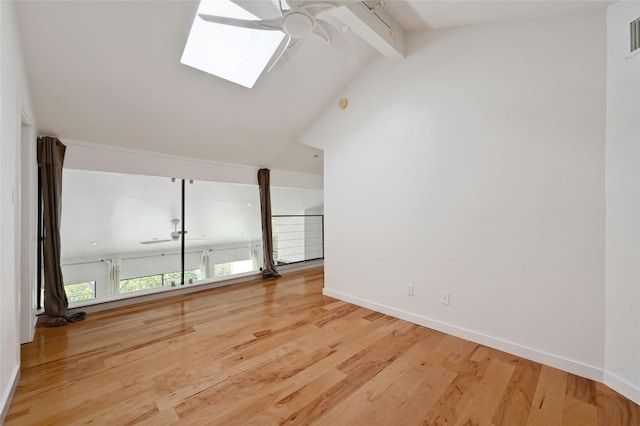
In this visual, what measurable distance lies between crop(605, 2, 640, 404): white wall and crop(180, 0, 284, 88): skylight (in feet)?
8.09

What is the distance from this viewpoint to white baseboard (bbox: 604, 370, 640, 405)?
1.61 meters

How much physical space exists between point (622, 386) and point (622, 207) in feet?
3.63

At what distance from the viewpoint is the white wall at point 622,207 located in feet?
5.34

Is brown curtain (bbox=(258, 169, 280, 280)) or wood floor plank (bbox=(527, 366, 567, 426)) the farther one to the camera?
brown curtain (bbox=(258, 169, 280, 280))

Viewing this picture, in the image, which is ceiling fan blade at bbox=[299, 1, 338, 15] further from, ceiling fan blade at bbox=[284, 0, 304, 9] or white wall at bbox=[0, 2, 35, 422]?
white wall at bbox=[0, 2, 35, 422]

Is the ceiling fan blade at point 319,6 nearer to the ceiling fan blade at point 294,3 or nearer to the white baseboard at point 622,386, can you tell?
the ceiling fan blade at point 294,3

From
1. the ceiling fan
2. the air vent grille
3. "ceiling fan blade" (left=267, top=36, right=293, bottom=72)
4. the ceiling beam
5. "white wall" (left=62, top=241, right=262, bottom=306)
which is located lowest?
"white wall" (left=62, top=241, right=262, bottom=306)

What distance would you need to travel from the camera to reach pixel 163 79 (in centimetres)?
264

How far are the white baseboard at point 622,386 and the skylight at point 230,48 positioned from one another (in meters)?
3.59

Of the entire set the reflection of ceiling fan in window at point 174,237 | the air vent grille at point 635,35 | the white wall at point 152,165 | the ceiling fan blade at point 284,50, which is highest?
the ceiling fan blade at point 284,50

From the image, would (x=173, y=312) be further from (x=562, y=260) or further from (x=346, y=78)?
(x=562, y=260)

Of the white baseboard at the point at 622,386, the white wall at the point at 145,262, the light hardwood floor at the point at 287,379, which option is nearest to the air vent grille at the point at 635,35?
the white baseboard at the point at 622,386

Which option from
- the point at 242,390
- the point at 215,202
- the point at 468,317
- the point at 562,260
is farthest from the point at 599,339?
the point at 215,202

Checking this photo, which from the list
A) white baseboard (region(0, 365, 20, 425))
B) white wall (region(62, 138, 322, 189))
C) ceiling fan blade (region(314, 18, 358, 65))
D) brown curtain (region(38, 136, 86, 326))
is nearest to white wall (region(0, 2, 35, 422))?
white baseboard (region(0, 365, 20, 425))
